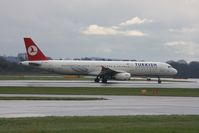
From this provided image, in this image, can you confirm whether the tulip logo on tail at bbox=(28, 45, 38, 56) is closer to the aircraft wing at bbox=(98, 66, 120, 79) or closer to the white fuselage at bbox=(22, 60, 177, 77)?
the white fuselage at bbox=(22, 60, 177, 77)

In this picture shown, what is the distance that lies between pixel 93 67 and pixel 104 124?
5281 cm

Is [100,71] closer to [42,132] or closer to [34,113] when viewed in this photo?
[34,113]

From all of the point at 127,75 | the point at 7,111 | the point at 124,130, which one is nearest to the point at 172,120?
the point at 124,130

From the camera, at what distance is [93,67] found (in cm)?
6981

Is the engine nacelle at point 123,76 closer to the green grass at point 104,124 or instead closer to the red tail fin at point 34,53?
the red tail fin at point 34,53

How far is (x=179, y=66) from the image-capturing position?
6014 inches

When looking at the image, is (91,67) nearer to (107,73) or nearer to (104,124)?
(107,73)

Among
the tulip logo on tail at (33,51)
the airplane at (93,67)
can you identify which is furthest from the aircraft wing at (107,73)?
the tulip logo on tail at (33,51)

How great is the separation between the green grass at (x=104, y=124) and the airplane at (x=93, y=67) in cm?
4795

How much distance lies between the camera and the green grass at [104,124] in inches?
597

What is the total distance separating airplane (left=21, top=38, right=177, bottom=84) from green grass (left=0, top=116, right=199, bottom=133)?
4795 cm

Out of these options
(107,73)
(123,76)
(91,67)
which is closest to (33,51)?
(91,67)

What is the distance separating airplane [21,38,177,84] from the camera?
68688 mm

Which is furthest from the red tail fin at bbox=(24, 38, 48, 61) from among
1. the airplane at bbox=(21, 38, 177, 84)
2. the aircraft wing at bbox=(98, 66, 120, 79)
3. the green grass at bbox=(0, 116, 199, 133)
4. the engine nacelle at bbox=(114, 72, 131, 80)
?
the green grass at bbox=(0, 116, 199, 133)
